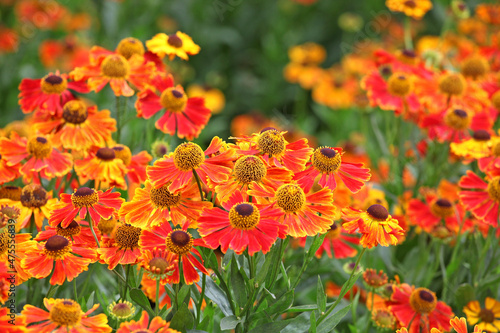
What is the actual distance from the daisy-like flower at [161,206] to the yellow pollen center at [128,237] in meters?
0.05

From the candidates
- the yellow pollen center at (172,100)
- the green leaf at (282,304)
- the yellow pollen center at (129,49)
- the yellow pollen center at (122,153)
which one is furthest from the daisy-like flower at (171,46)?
the green leaf at (282,304)

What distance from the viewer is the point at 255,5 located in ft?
18.5

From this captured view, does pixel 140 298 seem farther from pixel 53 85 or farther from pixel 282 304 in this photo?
pixel 53 85

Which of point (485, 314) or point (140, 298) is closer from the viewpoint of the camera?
point (140, 298)

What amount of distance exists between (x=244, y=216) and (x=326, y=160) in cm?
31

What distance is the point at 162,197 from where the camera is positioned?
4.05ft

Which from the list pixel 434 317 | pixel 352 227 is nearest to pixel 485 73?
pixel 434 317

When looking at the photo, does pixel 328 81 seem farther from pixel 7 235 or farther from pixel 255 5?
pixel 7 235

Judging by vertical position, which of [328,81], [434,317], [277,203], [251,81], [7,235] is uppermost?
[277,203]

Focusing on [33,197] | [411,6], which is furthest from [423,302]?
[411,6]

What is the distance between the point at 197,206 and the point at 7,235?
0.44m

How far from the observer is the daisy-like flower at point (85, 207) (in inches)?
50.0

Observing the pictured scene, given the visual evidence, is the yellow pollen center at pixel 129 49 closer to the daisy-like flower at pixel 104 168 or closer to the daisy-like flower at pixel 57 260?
the daisy-like flower at pixel 104 168

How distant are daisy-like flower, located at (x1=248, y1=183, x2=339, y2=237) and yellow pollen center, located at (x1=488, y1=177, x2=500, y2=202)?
71cm
